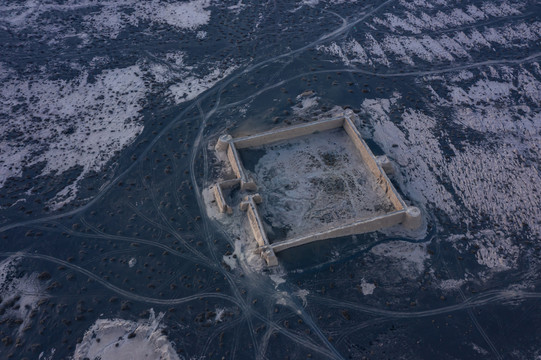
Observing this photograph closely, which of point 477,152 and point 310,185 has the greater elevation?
point 477,152

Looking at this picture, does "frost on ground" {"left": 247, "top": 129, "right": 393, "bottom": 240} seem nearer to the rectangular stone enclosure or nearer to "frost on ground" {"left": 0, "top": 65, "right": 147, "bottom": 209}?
the rectangular stone enclosure

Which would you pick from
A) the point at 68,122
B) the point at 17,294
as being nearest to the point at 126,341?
the point at 17,294

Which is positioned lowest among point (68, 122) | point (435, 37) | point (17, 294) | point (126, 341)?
point (17, 294)

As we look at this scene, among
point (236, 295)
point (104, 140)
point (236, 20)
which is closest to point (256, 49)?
point (236, 20)

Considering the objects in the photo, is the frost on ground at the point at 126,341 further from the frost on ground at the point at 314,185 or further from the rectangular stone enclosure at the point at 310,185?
the frost on ground at the point at 314,185

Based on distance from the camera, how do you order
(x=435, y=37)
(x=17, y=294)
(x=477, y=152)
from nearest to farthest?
(x=17, y=294) → (x=477, y=152) → (x=435, y=37)

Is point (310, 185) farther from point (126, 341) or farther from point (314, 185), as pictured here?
point (126, 341)

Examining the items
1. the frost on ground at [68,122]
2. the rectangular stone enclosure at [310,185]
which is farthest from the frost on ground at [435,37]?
the frost on ground at [68,122]
